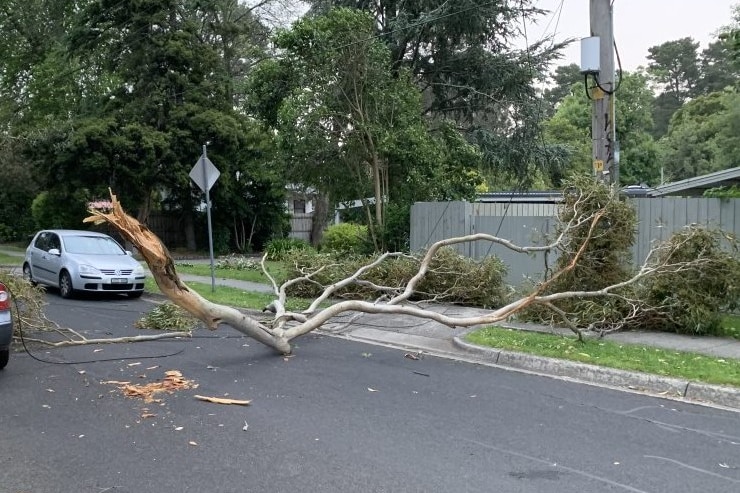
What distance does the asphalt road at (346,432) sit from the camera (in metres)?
4.68

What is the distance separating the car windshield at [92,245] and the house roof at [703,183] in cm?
1340

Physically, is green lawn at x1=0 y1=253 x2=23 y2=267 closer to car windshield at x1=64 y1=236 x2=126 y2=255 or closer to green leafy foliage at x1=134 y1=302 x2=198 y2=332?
car windshield at x1=64 y1=236 x2=126 y2=255

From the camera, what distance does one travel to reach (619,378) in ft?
25.1

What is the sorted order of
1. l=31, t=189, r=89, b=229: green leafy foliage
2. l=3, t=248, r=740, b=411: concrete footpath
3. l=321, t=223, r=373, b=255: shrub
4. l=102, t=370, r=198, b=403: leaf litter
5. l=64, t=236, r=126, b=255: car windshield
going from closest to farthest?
1. l=102, t=370, r=198, b=403: leaf litter
2. l=3, t=248, r=740, b=411: concrete footpath
3. l=64, t=236, r=126, b=255: car windshield
4. l=321, t=223, r=373, b=255: shrub
5. l=31, t=189, r=89, b=229: green leafy foliage

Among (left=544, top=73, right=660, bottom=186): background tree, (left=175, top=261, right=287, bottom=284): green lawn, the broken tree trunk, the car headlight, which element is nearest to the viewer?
the broken tree trunk

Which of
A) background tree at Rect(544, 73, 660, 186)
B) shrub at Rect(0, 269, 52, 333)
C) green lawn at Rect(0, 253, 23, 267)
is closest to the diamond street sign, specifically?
shrub at Rect(0, 269, 52, 333)

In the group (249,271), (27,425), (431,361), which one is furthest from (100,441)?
(249,271)

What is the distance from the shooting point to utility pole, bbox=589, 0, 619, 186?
36.3 feet

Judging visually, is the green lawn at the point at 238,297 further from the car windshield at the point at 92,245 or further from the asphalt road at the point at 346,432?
the asphalt road at the point at 346,432

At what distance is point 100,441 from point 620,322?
7.53 meters

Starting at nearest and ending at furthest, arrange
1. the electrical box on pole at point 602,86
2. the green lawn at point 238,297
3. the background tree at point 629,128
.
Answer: the electrical box on pole at point 602,86 < the green lawn at point 238,297 < the background tree at point 629,128

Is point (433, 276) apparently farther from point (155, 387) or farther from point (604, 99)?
point (155, 387)

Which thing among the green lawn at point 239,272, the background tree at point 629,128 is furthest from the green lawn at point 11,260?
the background tree at point 629,128

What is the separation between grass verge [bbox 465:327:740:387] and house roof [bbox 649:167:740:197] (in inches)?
273
